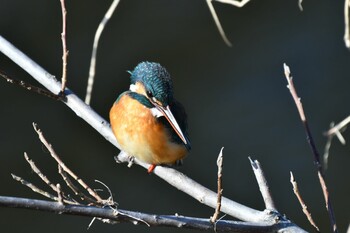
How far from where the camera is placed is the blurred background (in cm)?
345

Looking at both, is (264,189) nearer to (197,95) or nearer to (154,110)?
(154,110)

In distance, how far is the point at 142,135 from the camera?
7.66ft

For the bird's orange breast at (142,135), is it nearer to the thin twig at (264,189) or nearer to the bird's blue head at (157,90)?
the bird's blue head at (157,90)

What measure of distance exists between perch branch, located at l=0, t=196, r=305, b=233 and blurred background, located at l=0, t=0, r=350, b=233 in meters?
2.05

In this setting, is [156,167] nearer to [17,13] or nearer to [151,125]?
[151,125]

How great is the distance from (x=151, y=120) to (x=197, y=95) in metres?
1.42

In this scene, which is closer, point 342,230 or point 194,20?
point 194,20

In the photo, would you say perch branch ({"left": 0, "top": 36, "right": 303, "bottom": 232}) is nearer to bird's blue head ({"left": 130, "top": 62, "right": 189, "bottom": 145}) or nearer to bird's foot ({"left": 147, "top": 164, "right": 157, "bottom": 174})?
bird's foot ({"left": 147, "top": 164, "right": 157, "bottom": 174})

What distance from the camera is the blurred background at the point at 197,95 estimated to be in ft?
11.3

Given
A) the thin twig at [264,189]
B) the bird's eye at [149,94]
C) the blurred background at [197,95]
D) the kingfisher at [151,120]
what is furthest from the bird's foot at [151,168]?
the blurred background at [197,95]

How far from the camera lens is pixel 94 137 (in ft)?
11.9

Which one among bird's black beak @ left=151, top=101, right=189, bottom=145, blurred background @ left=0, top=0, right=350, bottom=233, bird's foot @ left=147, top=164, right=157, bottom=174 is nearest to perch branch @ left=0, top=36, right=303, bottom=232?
bird's foot @ left=147, top=164, right=157, bottom=174

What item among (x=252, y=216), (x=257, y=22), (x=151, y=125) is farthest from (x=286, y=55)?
(x=252, y=216)

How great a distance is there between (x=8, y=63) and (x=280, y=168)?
1.56 meters
